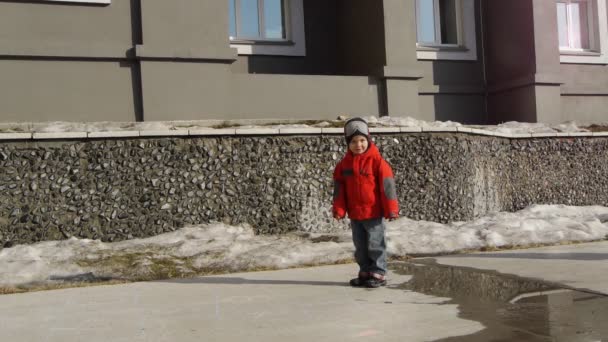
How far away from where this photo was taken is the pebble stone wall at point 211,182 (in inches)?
281

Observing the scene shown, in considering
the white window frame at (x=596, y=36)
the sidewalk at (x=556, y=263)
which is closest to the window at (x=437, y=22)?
the white window frame at (x=596, y=36)

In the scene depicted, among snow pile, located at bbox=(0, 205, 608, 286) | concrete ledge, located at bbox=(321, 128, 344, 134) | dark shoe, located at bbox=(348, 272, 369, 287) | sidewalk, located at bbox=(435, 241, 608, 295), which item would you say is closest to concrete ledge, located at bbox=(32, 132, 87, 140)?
snow pile, located at bbox=(0, 205, 608, 286)

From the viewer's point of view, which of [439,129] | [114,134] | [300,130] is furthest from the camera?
[439,129]

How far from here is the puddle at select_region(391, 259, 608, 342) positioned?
11.1 ft

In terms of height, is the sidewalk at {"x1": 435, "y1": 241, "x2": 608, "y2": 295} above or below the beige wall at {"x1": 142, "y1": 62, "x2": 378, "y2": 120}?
below

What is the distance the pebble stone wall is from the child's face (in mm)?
3021

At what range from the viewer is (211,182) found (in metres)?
7.76

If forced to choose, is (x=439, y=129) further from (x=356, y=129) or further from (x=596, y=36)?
(x=596, y=36)

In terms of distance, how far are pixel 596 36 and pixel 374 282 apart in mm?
10490

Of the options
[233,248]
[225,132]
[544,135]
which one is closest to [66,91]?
[225,132]

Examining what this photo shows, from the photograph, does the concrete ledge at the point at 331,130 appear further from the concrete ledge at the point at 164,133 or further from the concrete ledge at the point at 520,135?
the concrete ledge at the point at 520,135

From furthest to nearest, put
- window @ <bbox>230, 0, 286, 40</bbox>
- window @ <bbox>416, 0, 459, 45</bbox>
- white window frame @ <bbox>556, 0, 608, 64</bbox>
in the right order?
1. white window frame @ <bbox>556, 0, 608, 64</bbox>
2. window @ <bbox>416, 0, 459, 45</bbox>
3. window @ <bbox>230, 0, 286, 40</bbox>

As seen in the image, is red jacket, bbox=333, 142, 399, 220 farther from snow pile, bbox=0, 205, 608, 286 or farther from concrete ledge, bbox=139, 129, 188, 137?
concrete ledge, bbox=139, 129, 188, 137

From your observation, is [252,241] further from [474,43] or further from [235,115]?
[474,43]
